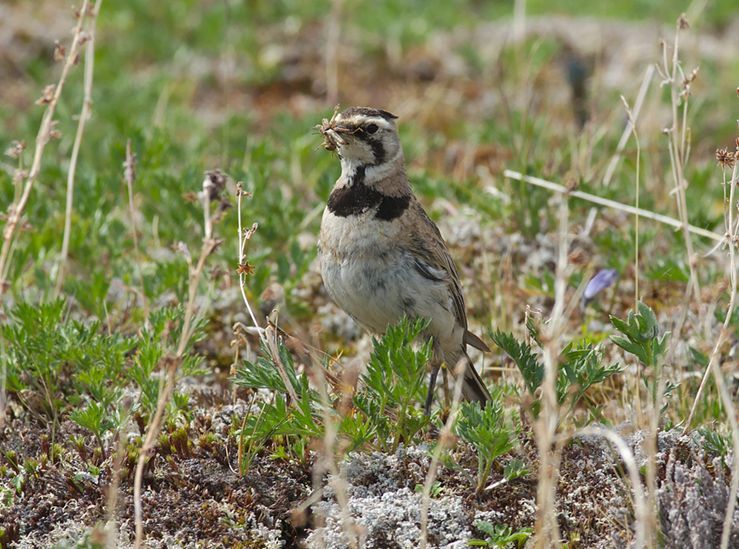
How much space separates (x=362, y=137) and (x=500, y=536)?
6.43 feet

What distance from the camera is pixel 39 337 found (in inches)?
182

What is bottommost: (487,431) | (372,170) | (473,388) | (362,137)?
(487,431)

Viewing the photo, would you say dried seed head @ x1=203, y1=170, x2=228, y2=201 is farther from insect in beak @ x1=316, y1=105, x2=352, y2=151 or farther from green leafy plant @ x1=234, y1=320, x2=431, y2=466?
insect in beak @ x1=316, y1=105, x2=352, y2=151

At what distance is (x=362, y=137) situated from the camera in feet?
16.4

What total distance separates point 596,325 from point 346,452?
2.19 metres

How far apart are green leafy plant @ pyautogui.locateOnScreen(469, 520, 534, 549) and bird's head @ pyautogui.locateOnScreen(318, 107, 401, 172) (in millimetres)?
1812

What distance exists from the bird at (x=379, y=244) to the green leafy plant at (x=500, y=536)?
0.92 metres

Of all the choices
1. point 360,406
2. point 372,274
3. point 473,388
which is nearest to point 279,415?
point 360,406

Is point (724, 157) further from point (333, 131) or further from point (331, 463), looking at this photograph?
point (331, 463)

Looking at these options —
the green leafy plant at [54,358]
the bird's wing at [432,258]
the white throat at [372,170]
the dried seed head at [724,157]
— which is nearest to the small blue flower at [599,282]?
the bird's wing at [432,258]

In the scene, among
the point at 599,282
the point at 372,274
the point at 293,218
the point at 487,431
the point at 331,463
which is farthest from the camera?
the point at 293,218

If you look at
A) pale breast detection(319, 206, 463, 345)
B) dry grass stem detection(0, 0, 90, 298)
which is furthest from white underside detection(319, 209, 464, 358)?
dry grass stem detection(0, 0, 90, 298)

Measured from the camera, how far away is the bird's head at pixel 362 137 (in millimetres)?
4949

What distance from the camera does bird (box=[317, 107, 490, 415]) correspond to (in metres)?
4.92
